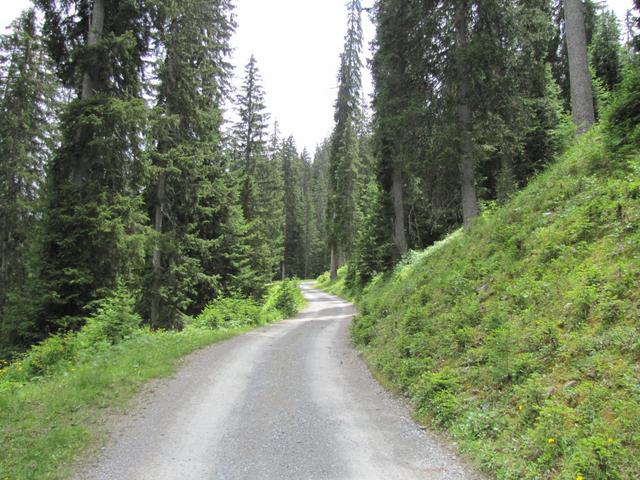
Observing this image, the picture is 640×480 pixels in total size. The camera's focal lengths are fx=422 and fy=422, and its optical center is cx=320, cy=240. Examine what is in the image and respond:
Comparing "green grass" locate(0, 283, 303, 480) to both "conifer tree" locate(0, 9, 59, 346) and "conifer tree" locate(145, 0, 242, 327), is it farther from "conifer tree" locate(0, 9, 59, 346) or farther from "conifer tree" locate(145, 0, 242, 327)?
"conifer tree" locate(0, 9, 59, 346)

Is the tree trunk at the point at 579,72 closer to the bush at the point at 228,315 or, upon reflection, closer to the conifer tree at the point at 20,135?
the bush at the point at 228,315

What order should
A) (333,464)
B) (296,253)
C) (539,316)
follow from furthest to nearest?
1. (296,253)
2. (539,316)
3. (333,464)

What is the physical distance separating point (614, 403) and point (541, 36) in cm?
1290

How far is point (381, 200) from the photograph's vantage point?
25797mm

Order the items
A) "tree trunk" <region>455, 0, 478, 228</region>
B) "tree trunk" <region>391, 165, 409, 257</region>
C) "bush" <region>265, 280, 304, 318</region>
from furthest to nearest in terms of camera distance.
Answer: "tree trunk" <region>391, 165, 409, 257</region>
"bush" <region>265, 280, 304, 318</region>
"tree trunk" <region>455, 0, 478, 228</region>

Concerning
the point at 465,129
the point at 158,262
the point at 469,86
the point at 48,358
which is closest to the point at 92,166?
the point at 158,262

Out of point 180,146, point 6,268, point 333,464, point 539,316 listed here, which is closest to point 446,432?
point 333,464

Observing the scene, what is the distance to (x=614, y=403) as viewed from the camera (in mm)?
3863

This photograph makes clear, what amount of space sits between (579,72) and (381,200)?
15211mm

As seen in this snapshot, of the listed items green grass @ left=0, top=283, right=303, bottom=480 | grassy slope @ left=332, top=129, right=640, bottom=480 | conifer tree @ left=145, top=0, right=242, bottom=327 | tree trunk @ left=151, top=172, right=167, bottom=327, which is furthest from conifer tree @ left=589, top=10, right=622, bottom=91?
green grass @ left=0, top=283, right=303, bottom=480

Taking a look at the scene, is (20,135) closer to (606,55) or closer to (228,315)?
(228,315)

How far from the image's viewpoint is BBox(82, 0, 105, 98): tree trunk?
12719 mm

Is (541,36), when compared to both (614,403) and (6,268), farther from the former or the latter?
(6,268)

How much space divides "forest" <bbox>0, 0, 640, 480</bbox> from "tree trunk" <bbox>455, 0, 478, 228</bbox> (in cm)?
7
